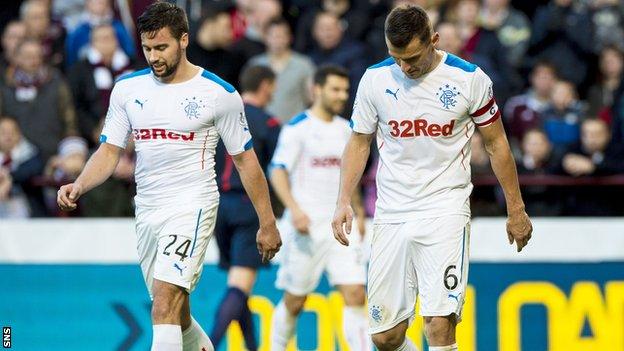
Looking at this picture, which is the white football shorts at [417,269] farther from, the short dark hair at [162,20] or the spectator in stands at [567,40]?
the spectator in stands at [567,40]

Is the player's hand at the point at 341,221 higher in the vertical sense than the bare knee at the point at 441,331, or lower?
higher

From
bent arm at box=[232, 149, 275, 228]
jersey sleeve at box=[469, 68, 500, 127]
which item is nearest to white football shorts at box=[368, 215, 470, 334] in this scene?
jersey sleeve at box=[469, 68, 500, 127]

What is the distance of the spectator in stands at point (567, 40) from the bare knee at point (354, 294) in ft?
16.8

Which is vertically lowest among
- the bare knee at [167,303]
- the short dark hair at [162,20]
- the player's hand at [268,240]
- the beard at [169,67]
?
the bare knee at [167,303]

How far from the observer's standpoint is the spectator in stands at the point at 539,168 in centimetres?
1286

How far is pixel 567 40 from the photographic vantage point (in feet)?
49.8

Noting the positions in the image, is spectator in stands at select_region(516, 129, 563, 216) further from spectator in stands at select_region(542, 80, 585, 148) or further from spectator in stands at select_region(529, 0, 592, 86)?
spectator in stands at select_region(529, 0, 592, 86)

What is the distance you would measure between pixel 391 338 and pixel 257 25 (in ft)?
25.7

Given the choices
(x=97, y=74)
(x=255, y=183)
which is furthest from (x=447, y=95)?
(x=97, y=74)

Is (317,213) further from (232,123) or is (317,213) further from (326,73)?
(232,123)

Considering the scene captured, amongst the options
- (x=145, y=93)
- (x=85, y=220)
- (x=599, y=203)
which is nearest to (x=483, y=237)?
(x=599, y=203)

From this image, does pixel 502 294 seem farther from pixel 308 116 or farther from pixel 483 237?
pixel 308 116

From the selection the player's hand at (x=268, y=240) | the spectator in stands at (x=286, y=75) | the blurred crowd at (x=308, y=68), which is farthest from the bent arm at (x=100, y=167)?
the spectator in stands at (x=286, y=75)

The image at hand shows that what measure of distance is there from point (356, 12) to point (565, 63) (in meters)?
2.47
